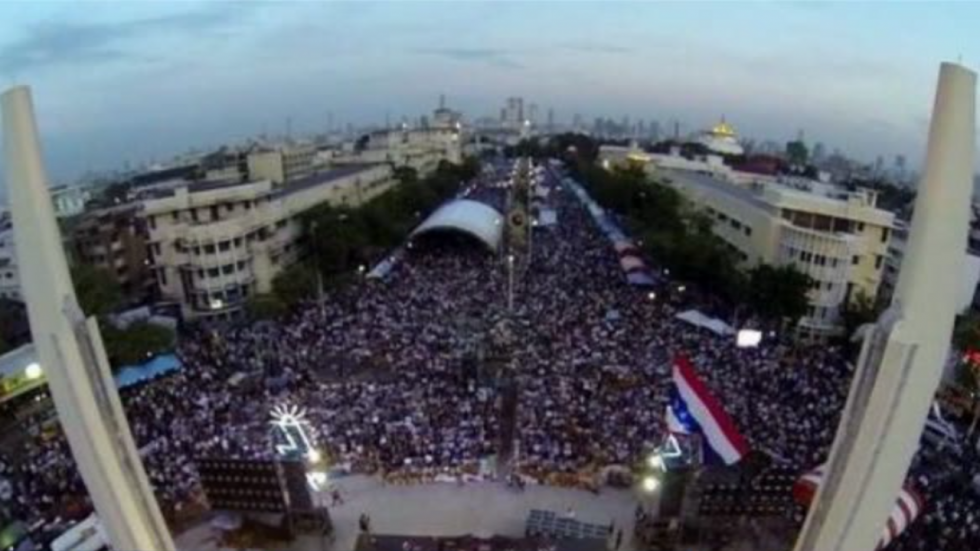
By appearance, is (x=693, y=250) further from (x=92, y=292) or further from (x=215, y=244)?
(x=92, y=292)

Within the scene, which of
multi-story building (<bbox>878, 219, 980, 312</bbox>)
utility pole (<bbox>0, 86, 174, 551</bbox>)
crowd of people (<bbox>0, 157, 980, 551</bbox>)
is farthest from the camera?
multi-story building (<bbox>878, 219, 980, 312</bbox>)

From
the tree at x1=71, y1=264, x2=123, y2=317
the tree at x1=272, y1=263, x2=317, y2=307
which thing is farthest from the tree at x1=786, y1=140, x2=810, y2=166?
the tree at x1=71, y1=264, x2=123, y2=317

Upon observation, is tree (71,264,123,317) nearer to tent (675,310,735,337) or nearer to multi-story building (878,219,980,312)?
tent (675,310,735,337)

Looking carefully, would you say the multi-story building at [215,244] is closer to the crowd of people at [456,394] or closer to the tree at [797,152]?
the crowd of people at [456,394]

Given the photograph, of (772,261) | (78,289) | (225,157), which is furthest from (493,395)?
(225,157)

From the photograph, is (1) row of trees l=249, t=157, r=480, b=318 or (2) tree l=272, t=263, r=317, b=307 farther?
(1) row of trees l=249, t=157, r=480, b=318

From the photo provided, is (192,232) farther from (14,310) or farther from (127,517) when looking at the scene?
(127,517)
